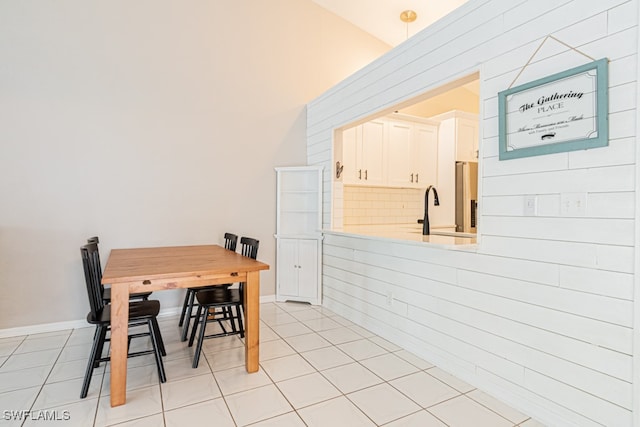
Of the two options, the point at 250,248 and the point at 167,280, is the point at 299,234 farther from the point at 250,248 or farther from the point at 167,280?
the point at 167,280

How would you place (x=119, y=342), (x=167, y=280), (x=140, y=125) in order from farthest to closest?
1. (x=140, y=125)
2. (x=167, y=280)
3. (x=119, y=342)

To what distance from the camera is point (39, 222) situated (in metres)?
3.23

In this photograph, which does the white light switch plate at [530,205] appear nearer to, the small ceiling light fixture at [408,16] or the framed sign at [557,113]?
the framed sign at [557,113]

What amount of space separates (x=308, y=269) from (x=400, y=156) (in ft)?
6.49

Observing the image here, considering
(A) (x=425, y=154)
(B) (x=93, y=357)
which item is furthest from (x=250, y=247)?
(A) (x=425, y=154)

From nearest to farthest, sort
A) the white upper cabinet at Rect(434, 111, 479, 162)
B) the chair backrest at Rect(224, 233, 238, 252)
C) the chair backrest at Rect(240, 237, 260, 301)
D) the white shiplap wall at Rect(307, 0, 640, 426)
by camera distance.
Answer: the white shiplap wall at Rect(307, 0, 640, 426)
the chair backrest at Rect(240, 237, 260, 301)
the chair backrest at Rect(224, 233, 238, 252)
the white upper cabinet at Rect(434, 111, 479, 162)

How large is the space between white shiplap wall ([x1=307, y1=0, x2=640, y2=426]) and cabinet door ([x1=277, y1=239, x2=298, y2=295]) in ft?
5.48

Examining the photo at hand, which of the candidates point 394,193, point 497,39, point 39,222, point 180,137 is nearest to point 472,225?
point 394,193

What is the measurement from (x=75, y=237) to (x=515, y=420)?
3.97 meters

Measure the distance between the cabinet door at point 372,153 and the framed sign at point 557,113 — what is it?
2.31 metres

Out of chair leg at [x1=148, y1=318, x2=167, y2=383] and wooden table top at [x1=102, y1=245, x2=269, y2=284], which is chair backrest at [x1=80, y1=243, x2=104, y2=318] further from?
chair leg at [x1=148, y1=318, x2=167, y2=383]

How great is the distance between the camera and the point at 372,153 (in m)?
4.38

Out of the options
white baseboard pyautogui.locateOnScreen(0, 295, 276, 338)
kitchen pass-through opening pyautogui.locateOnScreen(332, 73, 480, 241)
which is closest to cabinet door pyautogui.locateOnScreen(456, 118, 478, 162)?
kitchen pass-through opening pyautogui.locateOnScreen(332, 73, 480, 241)

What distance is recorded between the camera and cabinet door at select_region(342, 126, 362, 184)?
13.7ft
